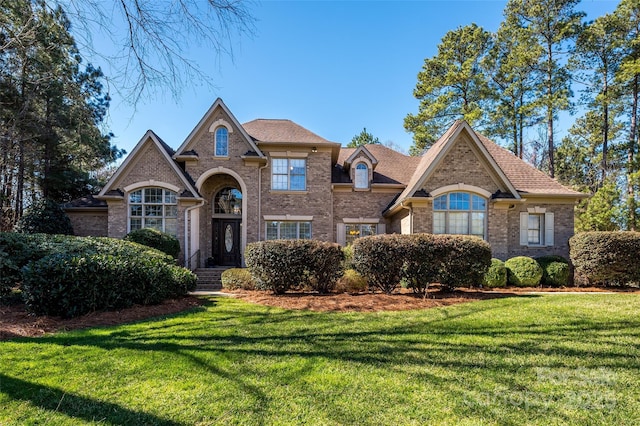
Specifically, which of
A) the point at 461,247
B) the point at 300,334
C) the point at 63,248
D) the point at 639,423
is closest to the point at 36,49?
the point at 63,248

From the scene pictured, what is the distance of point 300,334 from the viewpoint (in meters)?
5.70

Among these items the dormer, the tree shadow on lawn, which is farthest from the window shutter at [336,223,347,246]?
the tree shadow on lawn

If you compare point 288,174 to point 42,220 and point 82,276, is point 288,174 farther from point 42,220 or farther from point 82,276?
point 42,220

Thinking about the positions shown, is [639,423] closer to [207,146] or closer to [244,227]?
[244,227]

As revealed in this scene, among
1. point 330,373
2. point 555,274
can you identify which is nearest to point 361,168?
point 555,274

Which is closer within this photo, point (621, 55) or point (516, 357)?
point (516, 357)

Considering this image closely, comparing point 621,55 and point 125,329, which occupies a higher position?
point 621,55

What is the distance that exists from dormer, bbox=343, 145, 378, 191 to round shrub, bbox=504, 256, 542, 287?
780cm

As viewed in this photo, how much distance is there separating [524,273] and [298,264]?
31.0 ft

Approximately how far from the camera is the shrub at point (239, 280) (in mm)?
11648

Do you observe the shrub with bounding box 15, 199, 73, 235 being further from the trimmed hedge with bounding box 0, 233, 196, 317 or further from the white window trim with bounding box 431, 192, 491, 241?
the white window trim with bounding box 431, 192, 491, 241

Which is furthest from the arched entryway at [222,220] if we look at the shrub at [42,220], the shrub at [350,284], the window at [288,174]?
the shrub at [350,284]

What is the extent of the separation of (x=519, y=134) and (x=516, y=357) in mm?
28556

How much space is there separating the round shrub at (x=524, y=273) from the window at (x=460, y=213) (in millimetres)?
2125
